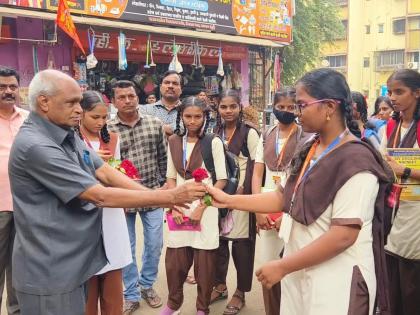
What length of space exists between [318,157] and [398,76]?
1.57 metres

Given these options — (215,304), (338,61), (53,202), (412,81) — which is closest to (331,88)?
(53,202)

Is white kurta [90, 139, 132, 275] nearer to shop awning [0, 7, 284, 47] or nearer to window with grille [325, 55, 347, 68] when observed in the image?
shop awning [0, 7, 284, 47]

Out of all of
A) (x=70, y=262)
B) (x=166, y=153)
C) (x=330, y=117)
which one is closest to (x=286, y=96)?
(x=166, y=153)

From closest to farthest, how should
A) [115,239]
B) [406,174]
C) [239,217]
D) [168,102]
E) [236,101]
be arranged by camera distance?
[115,239] → [406,174] → [239,217] → [236,101] → [168,102]

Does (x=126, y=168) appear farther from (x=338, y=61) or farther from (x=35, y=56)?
(x=338, y=61)

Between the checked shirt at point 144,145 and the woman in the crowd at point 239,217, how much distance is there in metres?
0.59

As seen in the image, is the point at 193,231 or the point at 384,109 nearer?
the point at 193,231

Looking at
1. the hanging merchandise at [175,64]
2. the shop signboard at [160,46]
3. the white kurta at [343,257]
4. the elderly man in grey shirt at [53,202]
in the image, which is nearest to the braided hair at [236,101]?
the elderly man in grey shirt at [53,202]

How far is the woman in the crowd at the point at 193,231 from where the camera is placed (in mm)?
3455

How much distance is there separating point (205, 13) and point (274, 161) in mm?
9789

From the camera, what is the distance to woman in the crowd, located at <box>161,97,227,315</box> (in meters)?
3.46

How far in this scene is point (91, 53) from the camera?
9219 millimetres

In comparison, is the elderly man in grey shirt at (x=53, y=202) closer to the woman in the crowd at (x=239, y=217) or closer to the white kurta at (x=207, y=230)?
the white kurta at (x=207, y=230)

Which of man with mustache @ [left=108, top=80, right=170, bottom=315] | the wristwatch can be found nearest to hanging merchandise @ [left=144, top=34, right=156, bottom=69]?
man with mustache @ [left=108, top=80, right=170, bottom=315]
